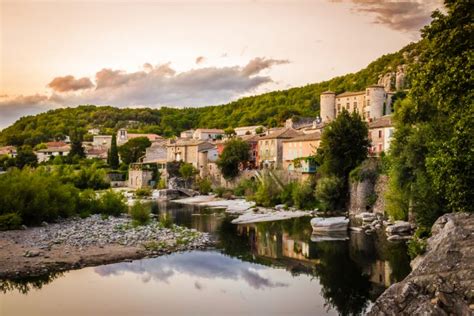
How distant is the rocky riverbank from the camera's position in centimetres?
1952

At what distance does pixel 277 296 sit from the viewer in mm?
16656

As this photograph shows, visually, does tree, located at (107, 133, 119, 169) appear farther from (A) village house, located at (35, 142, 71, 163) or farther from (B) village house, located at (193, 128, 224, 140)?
(A) village house, located at (35, 142, 71, 163)

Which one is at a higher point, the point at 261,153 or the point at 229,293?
the point at 261,153

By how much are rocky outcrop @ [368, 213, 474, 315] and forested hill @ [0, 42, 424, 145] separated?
241ft

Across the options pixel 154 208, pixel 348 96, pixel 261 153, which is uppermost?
pixel 348 96

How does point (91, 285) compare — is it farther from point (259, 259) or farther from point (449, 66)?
point (449, 66)

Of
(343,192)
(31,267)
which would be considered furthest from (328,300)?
(343,192)

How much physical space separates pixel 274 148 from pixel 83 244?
35.2m

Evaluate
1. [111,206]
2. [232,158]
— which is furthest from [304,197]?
[232,158]

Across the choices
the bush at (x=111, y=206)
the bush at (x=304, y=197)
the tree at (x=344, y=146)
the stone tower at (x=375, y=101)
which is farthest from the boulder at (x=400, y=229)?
the stone tower at (x=375, y=101)

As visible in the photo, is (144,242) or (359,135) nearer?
(144,242)

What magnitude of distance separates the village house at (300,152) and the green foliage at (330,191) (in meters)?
5.08

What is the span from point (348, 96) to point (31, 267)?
186 ft

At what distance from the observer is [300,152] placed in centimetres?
5116
